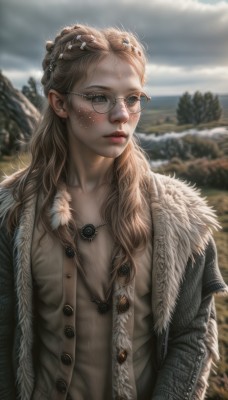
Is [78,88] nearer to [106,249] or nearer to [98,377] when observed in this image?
[106,249]

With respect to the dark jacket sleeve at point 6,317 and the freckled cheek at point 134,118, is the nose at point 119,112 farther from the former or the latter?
the dark jacket sleeve at point 6,317

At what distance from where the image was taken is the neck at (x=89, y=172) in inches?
76.3

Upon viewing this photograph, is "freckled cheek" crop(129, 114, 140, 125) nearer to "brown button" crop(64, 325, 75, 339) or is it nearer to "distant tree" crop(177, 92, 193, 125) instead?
"brown button" crop(64, 325, 75, 339)

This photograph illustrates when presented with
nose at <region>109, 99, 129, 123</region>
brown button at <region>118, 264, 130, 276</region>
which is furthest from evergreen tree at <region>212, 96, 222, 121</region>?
brown button at <region>118, 264, 130, 276</region>

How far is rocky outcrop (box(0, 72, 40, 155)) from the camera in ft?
32.0

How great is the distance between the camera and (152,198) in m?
1.92

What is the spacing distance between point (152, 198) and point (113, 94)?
541mm

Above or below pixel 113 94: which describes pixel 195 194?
below

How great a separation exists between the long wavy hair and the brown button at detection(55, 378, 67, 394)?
1.96 feet

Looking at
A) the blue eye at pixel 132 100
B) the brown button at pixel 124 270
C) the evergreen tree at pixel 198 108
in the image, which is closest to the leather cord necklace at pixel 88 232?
the brown button at pixel 124 270

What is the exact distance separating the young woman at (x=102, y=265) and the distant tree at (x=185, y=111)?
36.2 ft

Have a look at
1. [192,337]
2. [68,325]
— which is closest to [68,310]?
[68,325]

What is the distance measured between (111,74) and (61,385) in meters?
1.43

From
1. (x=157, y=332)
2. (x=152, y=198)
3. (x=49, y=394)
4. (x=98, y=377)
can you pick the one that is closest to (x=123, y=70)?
(x=152, y=198)
